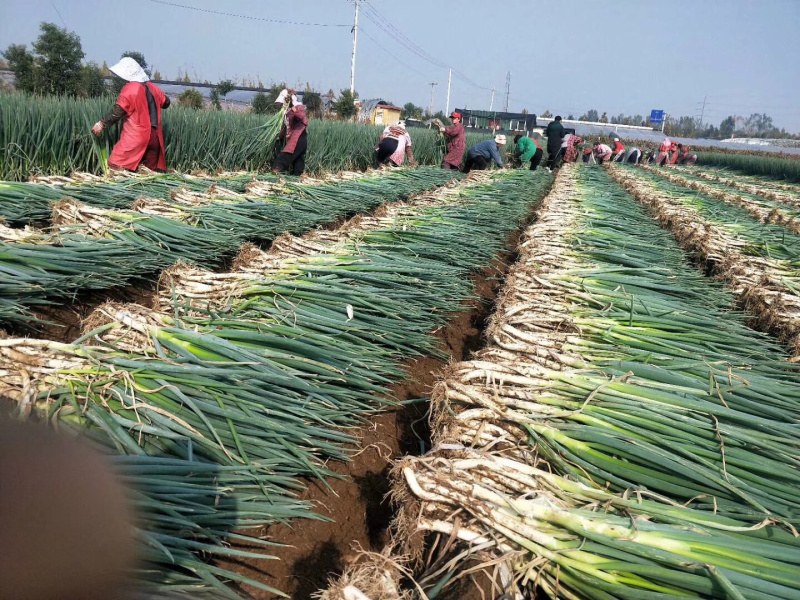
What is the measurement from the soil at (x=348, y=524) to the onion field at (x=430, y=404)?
32 mm

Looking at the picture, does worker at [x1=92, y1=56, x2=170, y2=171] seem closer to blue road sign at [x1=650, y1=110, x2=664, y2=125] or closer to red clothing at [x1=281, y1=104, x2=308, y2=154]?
red clothing at [x1=281, y1=104, x2=308, y2=154]

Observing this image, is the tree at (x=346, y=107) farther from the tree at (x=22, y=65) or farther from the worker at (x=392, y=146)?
the worker at (x=392, y=146)

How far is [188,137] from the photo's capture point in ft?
21.2

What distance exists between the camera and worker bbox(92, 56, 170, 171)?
5145mm

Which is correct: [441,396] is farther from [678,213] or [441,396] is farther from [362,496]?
[678,213]

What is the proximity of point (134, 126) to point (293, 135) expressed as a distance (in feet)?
7.31

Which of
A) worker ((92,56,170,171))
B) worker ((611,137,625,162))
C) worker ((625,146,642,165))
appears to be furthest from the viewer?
worker ((625,146,642,165))

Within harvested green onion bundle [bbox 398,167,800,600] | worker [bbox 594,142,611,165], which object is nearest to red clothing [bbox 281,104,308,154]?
harvested green onion bundle [bbox 398,167,800,600]

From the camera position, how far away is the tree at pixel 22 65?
15.3m

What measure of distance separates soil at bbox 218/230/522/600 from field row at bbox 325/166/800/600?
0.46 ft

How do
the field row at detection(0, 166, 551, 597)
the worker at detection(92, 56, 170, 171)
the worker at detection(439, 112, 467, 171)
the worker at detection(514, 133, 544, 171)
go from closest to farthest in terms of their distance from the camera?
the field row at detection(0, 166, 551, 597), the worker at detection(92, 56, 170, 171), the worker at detection(439, 112, 467, 171), the worker at detection(514, 133, 544, 171)

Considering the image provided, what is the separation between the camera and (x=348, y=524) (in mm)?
1761

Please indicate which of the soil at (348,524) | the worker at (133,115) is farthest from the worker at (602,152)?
the soil at (348,524)

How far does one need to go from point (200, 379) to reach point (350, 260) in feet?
4.56
